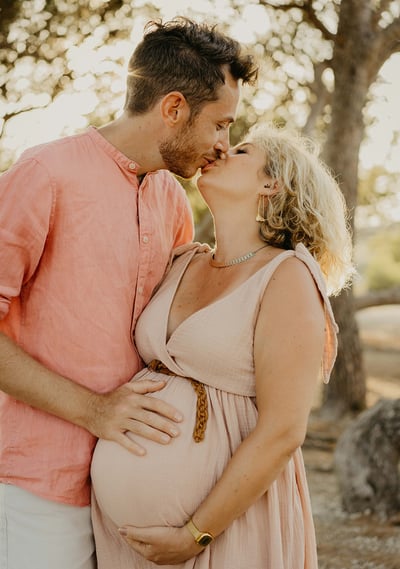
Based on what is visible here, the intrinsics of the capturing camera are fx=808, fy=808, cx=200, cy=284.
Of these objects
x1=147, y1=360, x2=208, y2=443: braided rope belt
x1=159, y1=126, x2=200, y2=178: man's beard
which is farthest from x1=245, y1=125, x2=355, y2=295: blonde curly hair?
x1=147, y1=360, x2=208, y2=443: braided rope belt

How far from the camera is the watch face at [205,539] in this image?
242 centimetres

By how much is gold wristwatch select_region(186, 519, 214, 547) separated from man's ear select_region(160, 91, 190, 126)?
4.36 ft

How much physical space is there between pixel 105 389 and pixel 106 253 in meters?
0.43

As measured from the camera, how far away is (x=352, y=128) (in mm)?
10078

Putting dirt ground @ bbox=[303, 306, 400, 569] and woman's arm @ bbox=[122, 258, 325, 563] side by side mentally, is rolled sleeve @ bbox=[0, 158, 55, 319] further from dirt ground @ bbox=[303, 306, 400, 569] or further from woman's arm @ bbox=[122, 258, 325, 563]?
dirt ground @ bbox=[303, 306, 400, 569]

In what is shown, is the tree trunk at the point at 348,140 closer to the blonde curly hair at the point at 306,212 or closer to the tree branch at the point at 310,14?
the tree branch at the point at 310,14

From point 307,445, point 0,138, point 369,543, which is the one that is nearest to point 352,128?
point 307,445

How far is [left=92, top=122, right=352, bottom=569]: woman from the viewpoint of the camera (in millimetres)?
2422

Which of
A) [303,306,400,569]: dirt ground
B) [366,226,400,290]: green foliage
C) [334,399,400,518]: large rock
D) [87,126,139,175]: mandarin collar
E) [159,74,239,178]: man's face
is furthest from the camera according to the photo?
[366,226,400,290]: green foliage

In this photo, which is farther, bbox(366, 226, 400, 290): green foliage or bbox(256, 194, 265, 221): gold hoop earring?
bbox(366, 226, 400, 290): green foliage

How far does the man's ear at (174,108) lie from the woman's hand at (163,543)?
1.34 m

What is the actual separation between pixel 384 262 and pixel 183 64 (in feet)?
127

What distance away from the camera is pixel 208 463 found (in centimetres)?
249

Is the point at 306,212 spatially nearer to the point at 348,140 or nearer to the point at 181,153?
the point at 181,153
